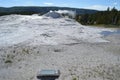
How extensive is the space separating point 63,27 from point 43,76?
1043cm

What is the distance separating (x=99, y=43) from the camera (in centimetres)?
1215

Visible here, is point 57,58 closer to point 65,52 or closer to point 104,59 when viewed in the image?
point 65,52

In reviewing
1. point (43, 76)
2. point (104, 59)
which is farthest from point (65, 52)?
point (43, 76)

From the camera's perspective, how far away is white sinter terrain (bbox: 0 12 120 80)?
Result: 668 centimetres

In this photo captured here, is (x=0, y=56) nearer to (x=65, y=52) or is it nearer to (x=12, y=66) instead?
(x=12, y=66)

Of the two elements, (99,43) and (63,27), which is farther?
(63,27)

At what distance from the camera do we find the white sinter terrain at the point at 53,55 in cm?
668

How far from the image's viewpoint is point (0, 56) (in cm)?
864

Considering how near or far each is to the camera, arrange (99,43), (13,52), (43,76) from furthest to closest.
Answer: (99,43) < (13,52) < (43,76)

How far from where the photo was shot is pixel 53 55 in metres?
9.04

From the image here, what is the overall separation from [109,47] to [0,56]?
587cm

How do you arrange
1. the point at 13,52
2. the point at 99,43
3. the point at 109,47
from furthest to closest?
1. the point at 99,43
2. the point at 109,47
3. the point at 13,52

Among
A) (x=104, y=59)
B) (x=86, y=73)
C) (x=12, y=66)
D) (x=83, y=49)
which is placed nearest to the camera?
(x=86, y=73)

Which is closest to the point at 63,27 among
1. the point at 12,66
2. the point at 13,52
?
the point at 13,52
